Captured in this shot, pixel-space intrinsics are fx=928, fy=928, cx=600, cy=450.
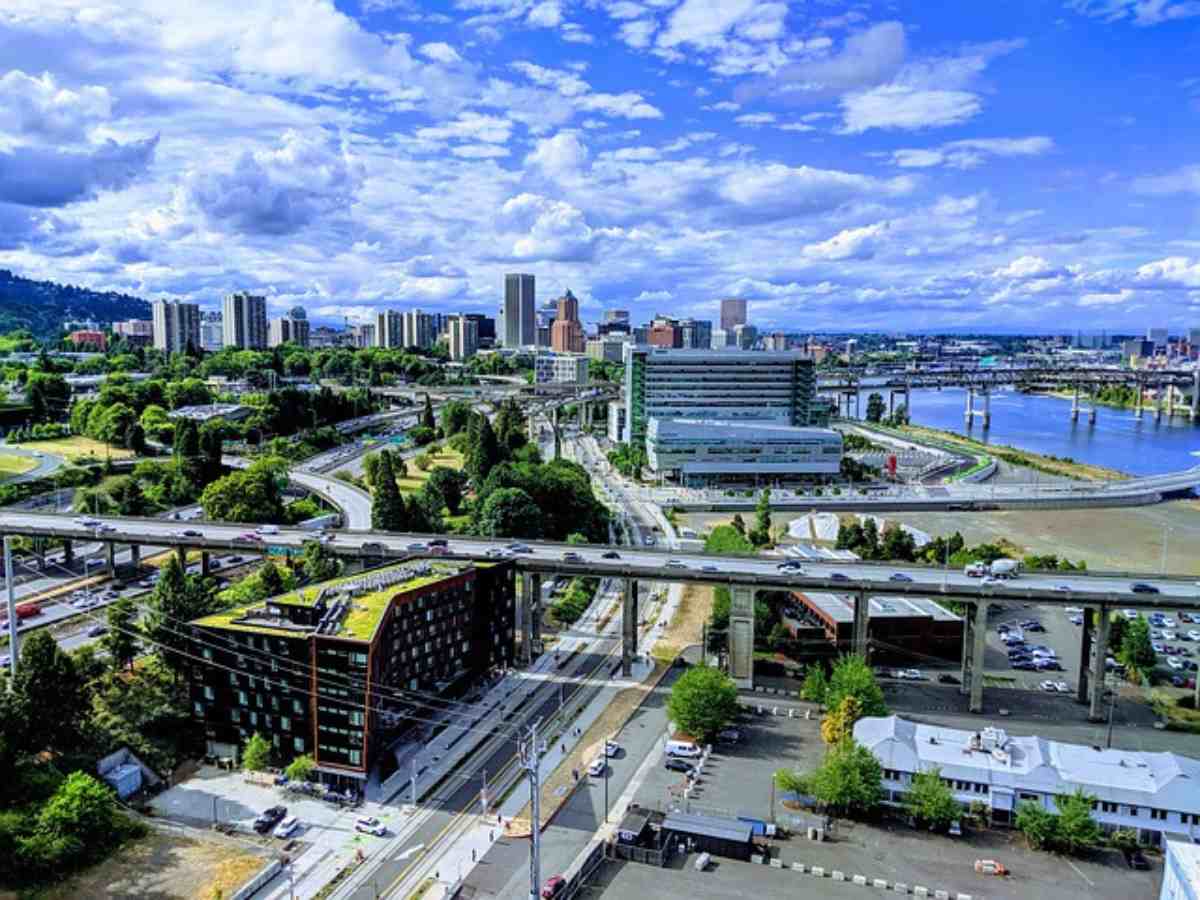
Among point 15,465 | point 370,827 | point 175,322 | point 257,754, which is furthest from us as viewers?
point 175,322

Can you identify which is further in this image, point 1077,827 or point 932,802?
point 932,802

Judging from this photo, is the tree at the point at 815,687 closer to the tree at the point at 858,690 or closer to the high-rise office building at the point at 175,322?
the tree at the point at 858,690

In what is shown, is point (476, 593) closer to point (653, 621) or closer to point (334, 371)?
point (653, 621)

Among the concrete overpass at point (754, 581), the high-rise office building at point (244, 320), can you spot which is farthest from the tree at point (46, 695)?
the high-rise office building at point (244, 320)

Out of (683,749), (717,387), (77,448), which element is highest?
(717,387)

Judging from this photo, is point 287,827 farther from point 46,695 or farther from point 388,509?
point 388,509

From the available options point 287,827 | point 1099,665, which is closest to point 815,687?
point 1099,665

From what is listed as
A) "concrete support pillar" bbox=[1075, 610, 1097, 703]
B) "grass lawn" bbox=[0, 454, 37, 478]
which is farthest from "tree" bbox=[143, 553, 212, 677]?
"grass lawn" bbox=[0, 454, 37, 478]
